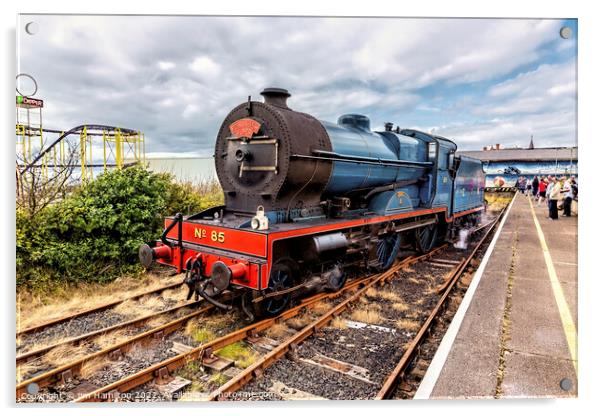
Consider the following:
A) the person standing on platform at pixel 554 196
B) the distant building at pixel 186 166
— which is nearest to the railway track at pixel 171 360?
the distant building at pixel 186 166

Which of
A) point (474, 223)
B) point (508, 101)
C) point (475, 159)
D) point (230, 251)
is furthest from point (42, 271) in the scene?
point (474, 223)

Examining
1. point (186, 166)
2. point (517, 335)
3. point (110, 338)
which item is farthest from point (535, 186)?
point (110, 338)

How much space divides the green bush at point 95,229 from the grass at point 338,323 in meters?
3.86

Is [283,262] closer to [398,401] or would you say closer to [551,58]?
[398,401]

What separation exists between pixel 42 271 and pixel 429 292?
6036 mm

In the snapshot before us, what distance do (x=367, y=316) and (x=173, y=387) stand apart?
275 cm

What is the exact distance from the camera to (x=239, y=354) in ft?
13.5

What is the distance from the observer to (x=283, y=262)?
16.2 feet

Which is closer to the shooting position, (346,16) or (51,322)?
(346,16)

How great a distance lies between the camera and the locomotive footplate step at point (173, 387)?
3.41m

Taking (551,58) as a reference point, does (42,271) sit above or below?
below

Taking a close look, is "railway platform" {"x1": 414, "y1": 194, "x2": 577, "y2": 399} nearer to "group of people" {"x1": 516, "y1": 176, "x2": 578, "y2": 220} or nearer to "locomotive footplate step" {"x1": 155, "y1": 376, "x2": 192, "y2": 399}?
"group of people" {"x1": 516, "y1": 176, "x2": 578, "y2": 220}

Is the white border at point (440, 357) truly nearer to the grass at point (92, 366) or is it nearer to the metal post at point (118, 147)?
the grass at point (92, 366)

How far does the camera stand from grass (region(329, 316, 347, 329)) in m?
4.90
